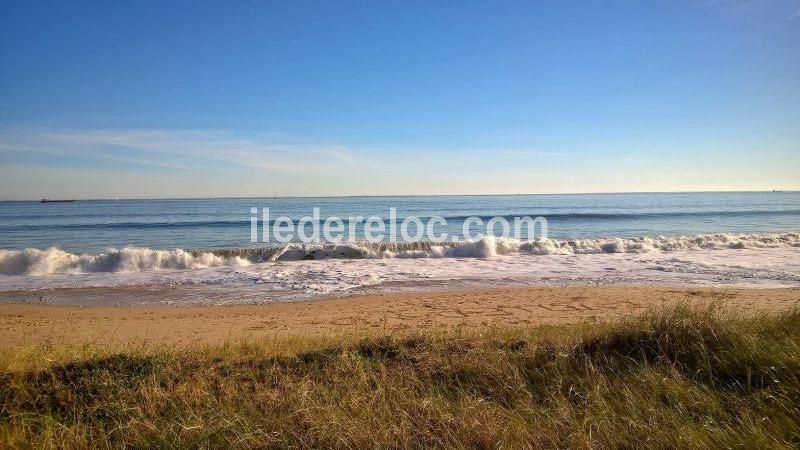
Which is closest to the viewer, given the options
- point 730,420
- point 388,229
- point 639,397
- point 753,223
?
point 730,420

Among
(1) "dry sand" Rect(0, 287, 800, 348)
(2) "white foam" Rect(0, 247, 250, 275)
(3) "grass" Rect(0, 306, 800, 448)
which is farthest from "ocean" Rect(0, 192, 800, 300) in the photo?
(3) "grass" Rect(0, 306, 800, 448)

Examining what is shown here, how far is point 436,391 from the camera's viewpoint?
4.14m

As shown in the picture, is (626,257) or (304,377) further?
(626,257)

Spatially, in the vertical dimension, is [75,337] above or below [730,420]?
below

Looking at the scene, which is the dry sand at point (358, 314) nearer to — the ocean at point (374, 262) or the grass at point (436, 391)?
the ocean at point (374, 262)

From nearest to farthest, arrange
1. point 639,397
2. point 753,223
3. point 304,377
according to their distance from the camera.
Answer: point 639,397, point 304,377, point 753,223

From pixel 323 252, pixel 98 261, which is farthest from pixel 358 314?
pixel 98 261

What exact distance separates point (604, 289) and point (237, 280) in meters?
10.3

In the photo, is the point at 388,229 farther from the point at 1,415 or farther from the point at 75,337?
the point at 1,415

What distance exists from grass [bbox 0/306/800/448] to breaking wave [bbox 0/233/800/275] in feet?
43.8

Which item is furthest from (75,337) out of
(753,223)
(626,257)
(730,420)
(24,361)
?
(753,223)

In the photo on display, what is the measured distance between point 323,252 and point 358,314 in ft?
35.3

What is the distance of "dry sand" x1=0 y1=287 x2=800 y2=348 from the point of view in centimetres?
776

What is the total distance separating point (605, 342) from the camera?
4941 millimetres
